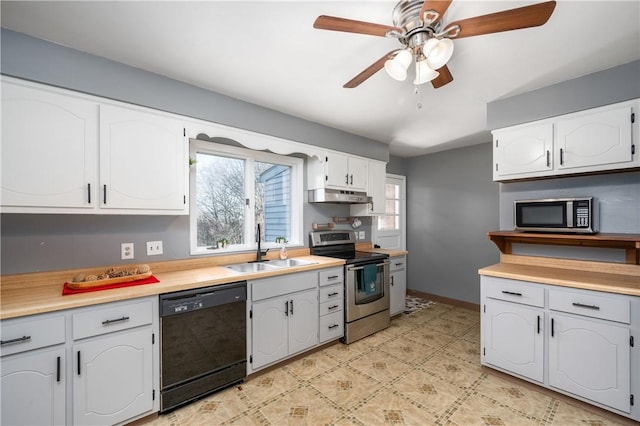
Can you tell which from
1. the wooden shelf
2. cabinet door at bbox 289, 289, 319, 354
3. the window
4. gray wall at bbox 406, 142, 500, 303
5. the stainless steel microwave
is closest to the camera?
the wooden shelf

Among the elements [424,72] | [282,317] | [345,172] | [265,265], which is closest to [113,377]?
[282,317]

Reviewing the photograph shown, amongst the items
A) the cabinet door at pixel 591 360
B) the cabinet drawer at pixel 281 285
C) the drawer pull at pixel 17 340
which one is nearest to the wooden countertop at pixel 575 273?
the cabinet door at pixel 591 360

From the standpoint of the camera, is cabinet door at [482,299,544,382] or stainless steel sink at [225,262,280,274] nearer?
cabinet door at [482,299,544,382]

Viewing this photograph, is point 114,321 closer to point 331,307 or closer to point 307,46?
point 331,307

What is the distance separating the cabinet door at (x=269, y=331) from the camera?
2.33m

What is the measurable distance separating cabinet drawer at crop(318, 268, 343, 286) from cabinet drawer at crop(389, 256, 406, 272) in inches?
36.9

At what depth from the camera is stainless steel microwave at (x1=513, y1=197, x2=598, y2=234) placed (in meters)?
2.24

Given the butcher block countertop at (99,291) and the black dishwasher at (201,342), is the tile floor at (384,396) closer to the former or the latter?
the black dishwasher at (201,342)

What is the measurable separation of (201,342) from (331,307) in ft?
4.29

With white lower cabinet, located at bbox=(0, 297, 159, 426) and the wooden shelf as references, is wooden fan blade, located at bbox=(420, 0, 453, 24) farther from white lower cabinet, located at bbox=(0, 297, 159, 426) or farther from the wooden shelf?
white lower cabinet, located at bbox=(0, 297, 159, 426)

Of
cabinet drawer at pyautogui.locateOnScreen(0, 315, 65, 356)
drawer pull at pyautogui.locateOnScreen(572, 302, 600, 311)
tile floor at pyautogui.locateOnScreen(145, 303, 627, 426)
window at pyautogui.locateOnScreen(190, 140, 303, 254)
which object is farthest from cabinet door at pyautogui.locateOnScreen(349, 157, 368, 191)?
cabinet drawer at pyautogui.locateOnScreen(0, 315, 65, 356)

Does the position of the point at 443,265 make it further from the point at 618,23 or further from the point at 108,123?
the point at 108,123

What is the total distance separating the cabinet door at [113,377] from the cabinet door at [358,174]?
8.60 feet

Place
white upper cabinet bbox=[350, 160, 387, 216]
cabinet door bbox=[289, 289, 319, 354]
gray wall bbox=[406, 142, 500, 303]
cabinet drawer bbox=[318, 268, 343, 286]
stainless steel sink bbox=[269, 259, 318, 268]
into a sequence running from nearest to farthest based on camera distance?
cabinet door bbox=[289, 289, 319, 354], cabinet drawer bbox=[318, 268, 343, 286], stainless steel sink bbox=[269, 259, 318, 268], white upper cabinet bbox=[350, 160, 387, 216], gray wall bbox=[406, 142, 500, 303]
